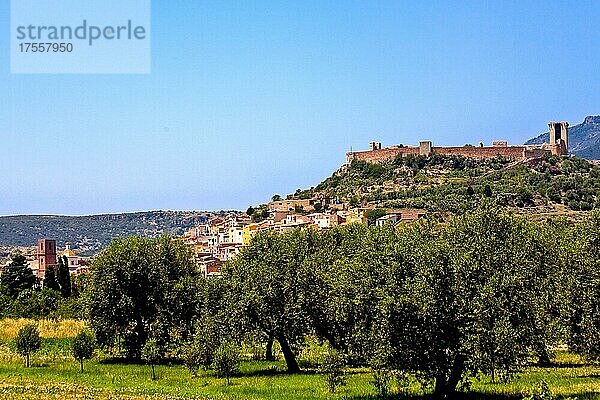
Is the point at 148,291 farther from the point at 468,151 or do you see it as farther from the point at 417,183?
the point at 468,151

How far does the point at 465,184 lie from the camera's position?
443ft

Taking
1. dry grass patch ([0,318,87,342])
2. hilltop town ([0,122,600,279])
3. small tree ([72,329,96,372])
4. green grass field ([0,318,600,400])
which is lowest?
green grass field ([0,318,600,400])

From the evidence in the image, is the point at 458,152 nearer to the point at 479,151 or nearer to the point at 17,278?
the point at 479,151

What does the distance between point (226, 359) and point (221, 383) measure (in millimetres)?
1045

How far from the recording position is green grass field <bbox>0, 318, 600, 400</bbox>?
82.1 feet

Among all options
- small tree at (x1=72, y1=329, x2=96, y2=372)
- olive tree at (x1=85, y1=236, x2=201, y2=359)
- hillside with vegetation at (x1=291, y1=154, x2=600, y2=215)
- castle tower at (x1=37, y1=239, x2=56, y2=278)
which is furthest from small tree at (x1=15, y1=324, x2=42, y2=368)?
castle tower at (x1=37, y1=239, x2=56, y2=278)

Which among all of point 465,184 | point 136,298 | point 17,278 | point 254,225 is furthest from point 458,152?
point 136,298

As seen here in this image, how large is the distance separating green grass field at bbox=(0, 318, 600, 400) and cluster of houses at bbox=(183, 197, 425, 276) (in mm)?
67638

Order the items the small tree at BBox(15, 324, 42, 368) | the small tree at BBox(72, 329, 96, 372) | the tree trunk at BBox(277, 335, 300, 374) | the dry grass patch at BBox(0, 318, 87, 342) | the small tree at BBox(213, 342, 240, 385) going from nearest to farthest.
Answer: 1. the small tree at BBox(213, 342, 240, 385)
2. the tree trunk at BBox(277, 335, 300, 374)
3. the small tree at BBox(72, 329, 96, 372)
4. the small tree at BBox(15, 324, 42, 368)
5. the dry grass patch at BBox(0, 318, 87, 342)

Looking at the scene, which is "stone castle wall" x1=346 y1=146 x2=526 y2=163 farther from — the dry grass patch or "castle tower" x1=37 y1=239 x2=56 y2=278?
the dry grass patch

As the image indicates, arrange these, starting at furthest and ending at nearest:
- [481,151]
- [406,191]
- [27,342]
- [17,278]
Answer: [481,151], [406,191], [17,278], [27,342]

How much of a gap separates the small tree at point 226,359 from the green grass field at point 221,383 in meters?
0.51

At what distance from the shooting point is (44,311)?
6444 cm

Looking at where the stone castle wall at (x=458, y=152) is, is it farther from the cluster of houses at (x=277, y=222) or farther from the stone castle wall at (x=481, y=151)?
the cluster of houses at (x=277, y=222)
